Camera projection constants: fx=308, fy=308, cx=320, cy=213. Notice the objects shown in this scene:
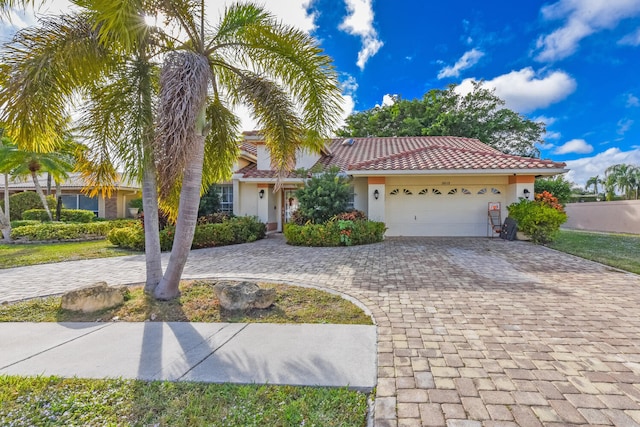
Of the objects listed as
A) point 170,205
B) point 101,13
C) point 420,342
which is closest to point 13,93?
point 101,13

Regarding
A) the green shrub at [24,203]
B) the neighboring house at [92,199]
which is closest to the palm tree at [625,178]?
the neighboring house at [92,199]

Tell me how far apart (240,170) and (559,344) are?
14967 mm

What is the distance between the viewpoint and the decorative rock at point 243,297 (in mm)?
5168

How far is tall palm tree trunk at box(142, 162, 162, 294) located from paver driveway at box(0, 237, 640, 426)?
1748mm

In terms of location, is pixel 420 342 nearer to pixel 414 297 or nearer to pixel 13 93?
Answer: pixel 414 297

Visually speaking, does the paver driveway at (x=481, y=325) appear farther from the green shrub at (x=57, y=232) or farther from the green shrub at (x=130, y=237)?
the green shrub at (x=57, y=232)

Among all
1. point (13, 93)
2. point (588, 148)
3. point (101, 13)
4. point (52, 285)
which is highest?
point (588, 148)

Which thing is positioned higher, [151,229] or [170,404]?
[151,229]

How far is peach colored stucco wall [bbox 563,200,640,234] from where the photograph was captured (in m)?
18.6

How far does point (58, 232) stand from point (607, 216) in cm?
3243

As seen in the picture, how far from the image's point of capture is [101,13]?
169 inches

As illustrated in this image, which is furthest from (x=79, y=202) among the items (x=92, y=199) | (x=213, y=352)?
(x=213, y=352)

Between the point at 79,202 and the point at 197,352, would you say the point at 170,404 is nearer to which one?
the point at 197,352

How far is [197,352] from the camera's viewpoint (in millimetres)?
3709
